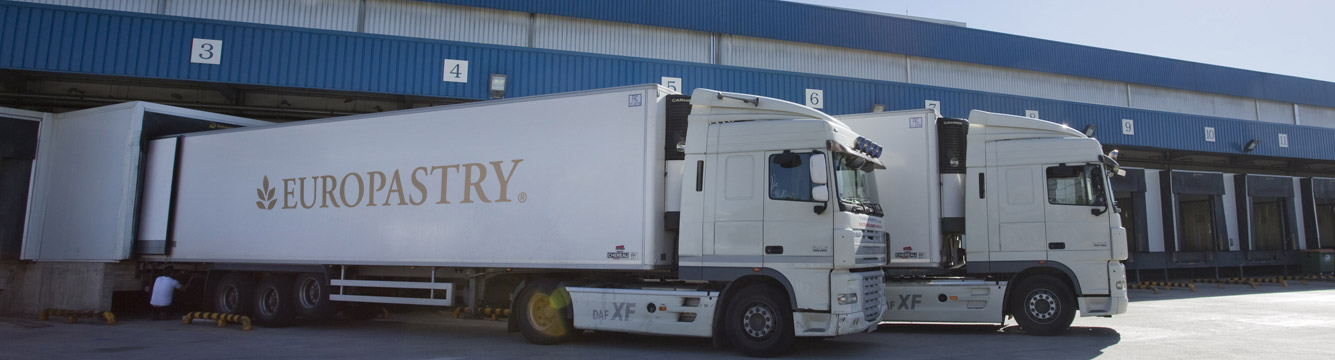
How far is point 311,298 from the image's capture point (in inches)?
458

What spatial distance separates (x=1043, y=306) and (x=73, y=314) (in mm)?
14893

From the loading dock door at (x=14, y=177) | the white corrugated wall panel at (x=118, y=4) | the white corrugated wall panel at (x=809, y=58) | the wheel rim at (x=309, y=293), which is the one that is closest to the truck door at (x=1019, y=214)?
the wheel rim at (x=309, y=293)

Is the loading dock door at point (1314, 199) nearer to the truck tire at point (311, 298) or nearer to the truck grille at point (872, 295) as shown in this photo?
the truck grille at point (872, 295)

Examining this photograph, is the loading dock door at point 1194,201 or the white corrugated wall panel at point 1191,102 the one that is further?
the white corrugated wall panel at point 1191,102

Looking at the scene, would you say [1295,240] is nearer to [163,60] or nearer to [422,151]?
[422,151]

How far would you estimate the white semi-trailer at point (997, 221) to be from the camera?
34.5 ft

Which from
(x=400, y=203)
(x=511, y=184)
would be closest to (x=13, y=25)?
(x=400, y=203)

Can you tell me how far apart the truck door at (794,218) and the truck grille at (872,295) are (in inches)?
29.8

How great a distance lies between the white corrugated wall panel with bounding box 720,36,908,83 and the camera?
22203mm

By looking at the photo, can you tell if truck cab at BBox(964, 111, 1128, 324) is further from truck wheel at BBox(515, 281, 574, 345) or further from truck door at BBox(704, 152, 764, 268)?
truck wheel at BBox(515, 281, 574, 345)

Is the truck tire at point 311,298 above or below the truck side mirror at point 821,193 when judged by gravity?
below

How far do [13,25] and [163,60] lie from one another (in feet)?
9.33

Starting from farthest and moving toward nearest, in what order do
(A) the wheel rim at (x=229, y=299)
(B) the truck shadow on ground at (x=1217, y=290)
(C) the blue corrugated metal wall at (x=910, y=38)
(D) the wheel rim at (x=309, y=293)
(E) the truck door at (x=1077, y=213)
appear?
(C) the blue corrugated metal wall at (x=910, y=38) < (B) the truck shadow on ground at (x=1217, y=290) < (A) the wheel rim at (x=229, y=299) < (D) the wheel rim at (x=309, y=293) < (E) the truck door at (x=1077, y=213)

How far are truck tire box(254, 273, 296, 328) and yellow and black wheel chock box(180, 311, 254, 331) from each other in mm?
253
